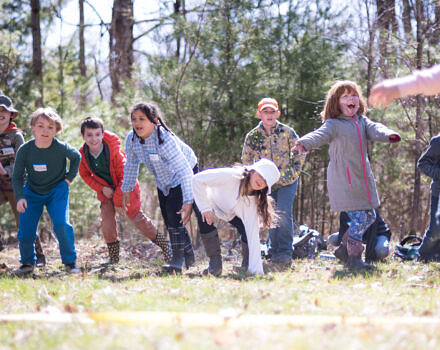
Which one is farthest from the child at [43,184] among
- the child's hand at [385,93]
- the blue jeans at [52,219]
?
the child's hand at [385,93]

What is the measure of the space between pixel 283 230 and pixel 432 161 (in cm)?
186

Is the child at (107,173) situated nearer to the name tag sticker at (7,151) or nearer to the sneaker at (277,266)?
the name tag sticker at (7,151)

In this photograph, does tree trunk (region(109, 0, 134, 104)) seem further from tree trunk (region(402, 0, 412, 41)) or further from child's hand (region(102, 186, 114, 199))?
child's hand (region(102, 186, 114, 199))

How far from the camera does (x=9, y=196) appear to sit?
6461 mm

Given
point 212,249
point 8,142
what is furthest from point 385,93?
point 8,142

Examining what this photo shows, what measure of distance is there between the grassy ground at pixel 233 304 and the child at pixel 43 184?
1.22 feet

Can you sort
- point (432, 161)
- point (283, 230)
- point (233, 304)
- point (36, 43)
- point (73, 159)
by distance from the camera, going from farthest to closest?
point (36, 43) → point (283, 230) → point (73, 159) → point (432, 161) → point (233, 304)

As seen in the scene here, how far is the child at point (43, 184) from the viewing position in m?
5.46

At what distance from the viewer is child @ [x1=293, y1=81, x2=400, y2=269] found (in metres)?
5.06

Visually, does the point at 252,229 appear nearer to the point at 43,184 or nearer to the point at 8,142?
the point at 43,184

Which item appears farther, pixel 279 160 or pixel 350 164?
pixel 279 160

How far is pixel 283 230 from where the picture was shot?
5.86 m

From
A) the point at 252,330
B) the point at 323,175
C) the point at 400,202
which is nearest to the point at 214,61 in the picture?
the point at 323,175

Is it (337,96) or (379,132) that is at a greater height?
(337,96)
